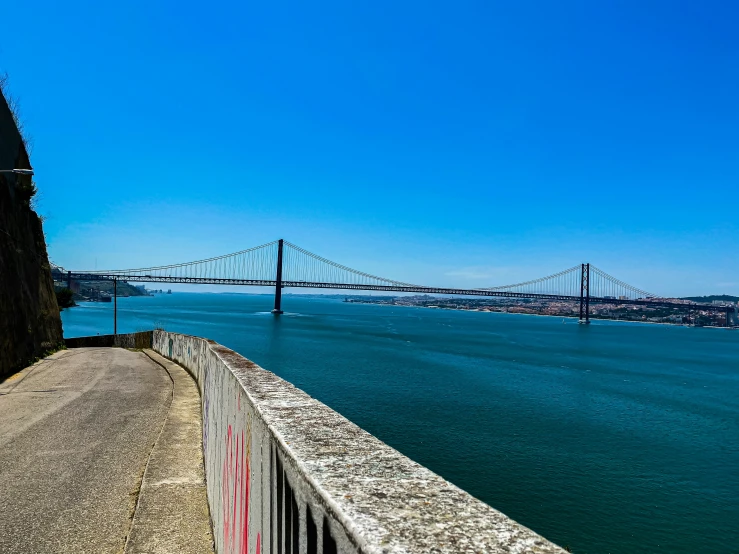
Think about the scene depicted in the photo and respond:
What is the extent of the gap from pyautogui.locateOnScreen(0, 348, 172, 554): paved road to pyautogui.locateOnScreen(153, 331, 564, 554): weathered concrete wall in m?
1.56

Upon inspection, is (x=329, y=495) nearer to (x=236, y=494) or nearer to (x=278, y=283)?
(x=236, y=494)

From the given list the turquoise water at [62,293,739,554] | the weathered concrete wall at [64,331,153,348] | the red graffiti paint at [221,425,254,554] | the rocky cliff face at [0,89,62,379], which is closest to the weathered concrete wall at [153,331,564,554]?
the red graffiti paint at [221,425,254,554]

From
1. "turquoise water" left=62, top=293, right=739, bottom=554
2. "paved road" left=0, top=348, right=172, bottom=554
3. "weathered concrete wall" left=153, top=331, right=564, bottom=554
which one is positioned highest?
"weathered concrete wall" left=153, top=331, right=564, bottom=554

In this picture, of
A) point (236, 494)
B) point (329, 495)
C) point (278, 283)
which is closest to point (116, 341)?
point (236, 494)

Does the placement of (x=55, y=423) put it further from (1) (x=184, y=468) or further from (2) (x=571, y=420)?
(2) (x=571, y=420)

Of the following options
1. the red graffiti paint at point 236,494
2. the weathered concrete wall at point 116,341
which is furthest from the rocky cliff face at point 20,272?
the red graffiti paint at point 236,494

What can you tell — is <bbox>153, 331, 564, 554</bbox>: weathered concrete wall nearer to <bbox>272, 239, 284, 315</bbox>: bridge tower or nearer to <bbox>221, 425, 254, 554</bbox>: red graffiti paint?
<bbox>221, 425, 254, 554</bbox>: red graffiti paint

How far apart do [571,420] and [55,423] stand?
1872cm

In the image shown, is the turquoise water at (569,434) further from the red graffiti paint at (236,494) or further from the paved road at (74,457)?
the red graffiti paint at (236,494)

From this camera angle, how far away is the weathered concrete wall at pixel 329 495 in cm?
105

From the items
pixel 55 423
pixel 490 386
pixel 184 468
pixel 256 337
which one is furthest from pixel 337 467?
pixel 256 337

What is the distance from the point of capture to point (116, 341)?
2400cm

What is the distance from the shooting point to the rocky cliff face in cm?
1231

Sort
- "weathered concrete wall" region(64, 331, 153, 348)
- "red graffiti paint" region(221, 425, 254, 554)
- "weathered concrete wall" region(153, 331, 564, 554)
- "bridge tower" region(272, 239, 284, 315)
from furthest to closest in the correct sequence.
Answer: "bridge tower" region(272, 239, 284, 315), "weathered concrete wall" region(64, 331, 153, 348), "red graffiti paint" region(221, 425, 254, 554), "weathered concrete wall" region(153, 331, 564, 554)
